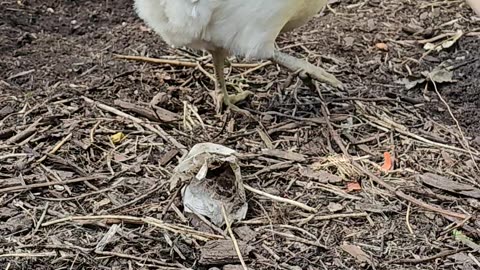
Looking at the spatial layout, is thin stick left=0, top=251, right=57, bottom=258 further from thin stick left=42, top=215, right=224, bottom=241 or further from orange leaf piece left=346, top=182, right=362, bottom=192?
orange leaf piece left=346, top=182, right=362, bottom=192

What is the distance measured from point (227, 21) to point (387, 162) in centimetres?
82

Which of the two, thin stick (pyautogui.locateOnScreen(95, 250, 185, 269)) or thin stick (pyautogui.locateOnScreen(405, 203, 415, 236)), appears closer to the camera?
thin stick (pyautogui.locateOnScreen(95, 250, 185, 269))

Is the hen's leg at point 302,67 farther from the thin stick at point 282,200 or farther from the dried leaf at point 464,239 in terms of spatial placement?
the dried leaf at point 464,239

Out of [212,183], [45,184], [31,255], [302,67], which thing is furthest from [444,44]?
[31,255]

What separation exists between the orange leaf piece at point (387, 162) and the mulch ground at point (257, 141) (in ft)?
0.04

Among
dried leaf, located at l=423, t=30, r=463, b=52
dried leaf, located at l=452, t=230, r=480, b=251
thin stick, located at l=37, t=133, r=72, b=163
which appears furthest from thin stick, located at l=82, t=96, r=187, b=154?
dried leaf, located at l=423, t=30, r=463, b=52

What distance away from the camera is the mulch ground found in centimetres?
256

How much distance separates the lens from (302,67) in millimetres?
3289

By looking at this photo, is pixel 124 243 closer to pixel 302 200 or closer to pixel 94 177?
pixel 94 177

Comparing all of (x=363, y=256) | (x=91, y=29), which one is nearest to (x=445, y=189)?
(x=363, y=256)

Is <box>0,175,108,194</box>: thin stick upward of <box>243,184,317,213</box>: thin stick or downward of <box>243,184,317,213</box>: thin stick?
upward

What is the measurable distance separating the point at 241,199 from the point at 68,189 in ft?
2.10

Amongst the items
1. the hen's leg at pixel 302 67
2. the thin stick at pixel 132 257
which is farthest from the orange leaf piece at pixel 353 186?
the thin stick at pixel 132 257

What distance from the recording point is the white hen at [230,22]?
117 inches
